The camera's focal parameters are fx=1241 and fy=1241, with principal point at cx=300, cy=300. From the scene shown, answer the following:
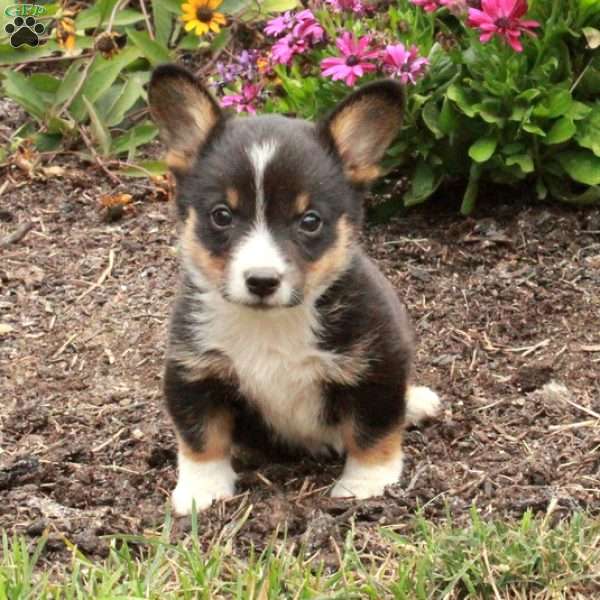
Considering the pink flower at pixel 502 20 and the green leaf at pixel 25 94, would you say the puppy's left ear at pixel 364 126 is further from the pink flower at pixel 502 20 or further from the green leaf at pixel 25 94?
the green leaf at pixel 25 94

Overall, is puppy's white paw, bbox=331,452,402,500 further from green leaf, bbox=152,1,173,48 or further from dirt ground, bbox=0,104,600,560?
green leaf, bbox=152,1,173,48

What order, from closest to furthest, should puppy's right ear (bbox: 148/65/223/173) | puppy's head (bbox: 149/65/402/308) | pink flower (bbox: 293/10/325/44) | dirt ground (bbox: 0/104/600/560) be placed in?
puppy's head (bbox: 149/65/402/308)
dirt ground (bbox: 0/104/600/560)
puppy's right ear (bbox: 148/65/223/173)
pink flower (bbox: 293/10/325/44)

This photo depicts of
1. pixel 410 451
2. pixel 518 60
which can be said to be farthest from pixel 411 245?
pixel 410 451

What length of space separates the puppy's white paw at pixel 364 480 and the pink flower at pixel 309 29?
2.72 meters

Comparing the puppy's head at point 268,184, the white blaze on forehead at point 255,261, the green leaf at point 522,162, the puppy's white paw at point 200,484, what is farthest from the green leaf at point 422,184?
the white blaze on forehead at point 255,261

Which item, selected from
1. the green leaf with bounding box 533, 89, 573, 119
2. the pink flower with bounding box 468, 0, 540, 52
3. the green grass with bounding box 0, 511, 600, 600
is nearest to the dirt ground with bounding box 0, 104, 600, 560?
the green grass with bounding box 0, 511, 600, 600

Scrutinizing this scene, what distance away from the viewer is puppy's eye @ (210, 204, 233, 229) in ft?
15.5

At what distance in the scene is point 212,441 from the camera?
16.8ft

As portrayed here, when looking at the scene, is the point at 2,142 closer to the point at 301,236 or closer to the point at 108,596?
the point at 301,236

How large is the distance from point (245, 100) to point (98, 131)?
1.30 meters

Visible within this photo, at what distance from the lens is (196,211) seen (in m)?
4.87

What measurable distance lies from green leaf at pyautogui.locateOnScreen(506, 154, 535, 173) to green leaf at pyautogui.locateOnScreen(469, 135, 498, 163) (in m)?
0.11

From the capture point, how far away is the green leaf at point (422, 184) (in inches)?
277

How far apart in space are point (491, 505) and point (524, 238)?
255 centimetres
